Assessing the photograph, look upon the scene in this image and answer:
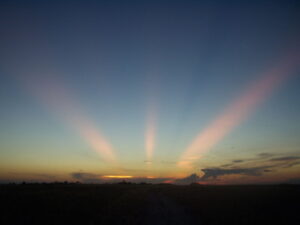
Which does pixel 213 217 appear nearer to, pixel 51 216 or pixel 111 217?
pixel 111 217

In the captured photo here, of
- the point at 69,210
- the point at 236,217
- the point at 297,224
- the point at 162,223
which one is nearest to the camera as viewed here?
the point at 162,223

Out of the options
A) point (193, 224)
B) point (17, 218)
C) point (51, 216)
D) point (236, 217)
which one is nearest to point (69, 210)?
point (51, 216)

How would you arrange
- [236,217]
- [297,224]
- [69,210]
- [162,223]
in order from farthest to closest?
[69,210] → [236,217] → [297,224] → [162,223]

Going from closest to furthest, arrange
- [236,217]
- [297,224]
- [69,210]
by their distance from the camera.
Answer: [297,224], [236,217], [69,210]

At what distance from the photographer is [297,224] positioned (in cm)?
1692

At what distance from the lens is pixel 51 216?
58.2 feet

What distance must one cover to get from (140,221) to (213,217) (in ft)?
23.1

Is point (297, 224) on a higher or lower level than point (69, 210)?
lower

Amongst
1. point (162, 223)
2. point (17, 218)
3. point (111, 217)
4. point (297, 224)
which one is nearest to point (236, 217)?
point (297, 224)

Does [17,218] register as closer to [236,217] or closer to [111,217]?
[111,217]

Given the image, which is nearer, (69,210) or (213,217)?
(213,217)

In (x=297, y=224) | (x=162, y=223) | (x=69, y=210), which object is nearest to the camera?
(x=162, y=223)

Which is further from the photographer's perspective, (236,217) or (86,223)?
(236,217)

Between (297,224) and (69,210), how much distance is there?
22.0m
